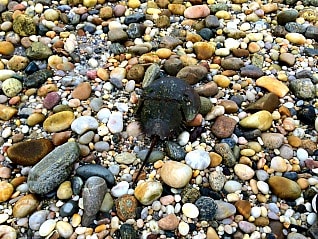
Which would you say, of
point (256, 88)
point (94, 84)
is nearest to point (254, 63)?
point (256, 88)

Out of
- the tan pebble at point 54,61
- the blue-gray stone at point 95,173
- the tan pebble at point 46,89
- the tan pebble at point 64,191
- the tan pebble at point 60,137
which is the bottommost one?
the tan pebble at point 64,191

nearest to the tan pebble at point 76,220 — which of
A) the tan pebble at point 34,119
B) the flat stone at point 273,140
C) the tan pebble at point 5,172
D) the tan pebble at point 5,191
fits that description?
the tan pebble at point 5,191

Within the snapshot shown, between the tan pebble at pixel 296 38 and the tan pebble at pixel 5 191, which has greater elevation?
the tan pebble at pixel 296 38

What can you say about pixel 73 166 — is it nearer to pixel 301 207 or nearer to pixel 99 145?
pixel 99 145

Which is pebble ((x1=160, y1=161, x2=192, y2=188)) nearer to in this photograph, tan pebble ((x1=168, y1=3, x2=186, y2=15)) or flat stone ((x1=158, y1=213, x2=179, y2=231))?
flat stone ((x1=158, y1=213, x2=179, y2=231))

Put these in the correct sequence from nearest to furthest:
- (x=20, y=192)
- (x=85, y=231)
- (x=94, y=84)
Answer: (x=85, y=231), (x=20, y=192), (x=94, y=84)

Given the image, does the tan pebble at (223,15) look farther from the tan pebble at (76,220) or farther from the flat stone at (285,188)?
the tan pebble at (76,220)

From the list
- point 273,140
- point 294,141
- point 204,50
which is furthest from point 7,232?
point 204,50

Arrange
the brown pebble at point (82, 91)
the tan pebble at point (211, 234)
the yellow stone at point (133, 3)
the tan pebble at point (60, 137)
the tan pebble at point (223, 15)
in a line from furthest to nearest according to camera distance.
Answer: the yellow stone at point (133, 3) < the tan pebble at point (223, 15) < the brown pebble at point (82, 91) < the tan pebble at point (60, 137) < the tan pebble at point (211, 234)
